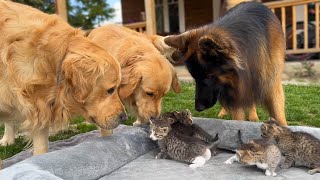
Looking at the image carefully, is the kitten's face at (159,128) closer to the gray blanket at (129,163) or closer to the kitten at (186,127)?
the kitten at (186,127)

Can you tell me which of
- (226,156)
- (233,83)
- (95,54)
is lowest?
(226,156)

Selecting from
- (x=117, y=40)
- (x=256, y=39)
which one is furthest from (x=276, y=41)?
(x=117, y=40)

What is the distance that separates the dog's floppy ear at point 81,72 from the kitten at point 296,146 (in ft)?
5.05

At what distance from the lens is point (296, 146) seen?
10.5ft

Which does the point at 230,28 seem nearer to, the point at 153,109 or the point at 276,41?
the point at 276,41

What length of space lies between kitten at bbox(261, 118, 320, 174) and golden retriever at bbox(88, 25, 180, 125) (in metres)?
1.25

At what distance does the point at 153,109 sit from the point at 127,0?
15.7 m

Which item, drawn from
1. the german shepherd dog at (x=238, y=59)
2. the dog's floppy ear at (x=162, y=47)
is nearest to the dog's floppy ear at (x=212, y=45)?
the german shepherd dog at (x=238, y=59)

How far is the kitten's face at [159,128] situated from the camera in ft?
11.9

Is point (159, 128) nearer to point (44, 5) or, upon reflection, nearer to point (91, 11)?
point (44, 5)

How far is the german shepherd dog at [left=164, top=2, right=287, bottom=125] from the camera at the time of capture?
3584mm

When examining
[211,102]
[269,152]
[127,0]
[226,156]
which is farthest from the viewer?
[127,0]

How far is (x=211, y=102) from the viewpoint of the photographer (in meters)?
3.88

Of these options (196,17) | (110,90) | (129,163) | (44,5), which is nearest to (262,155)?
(129,163)
